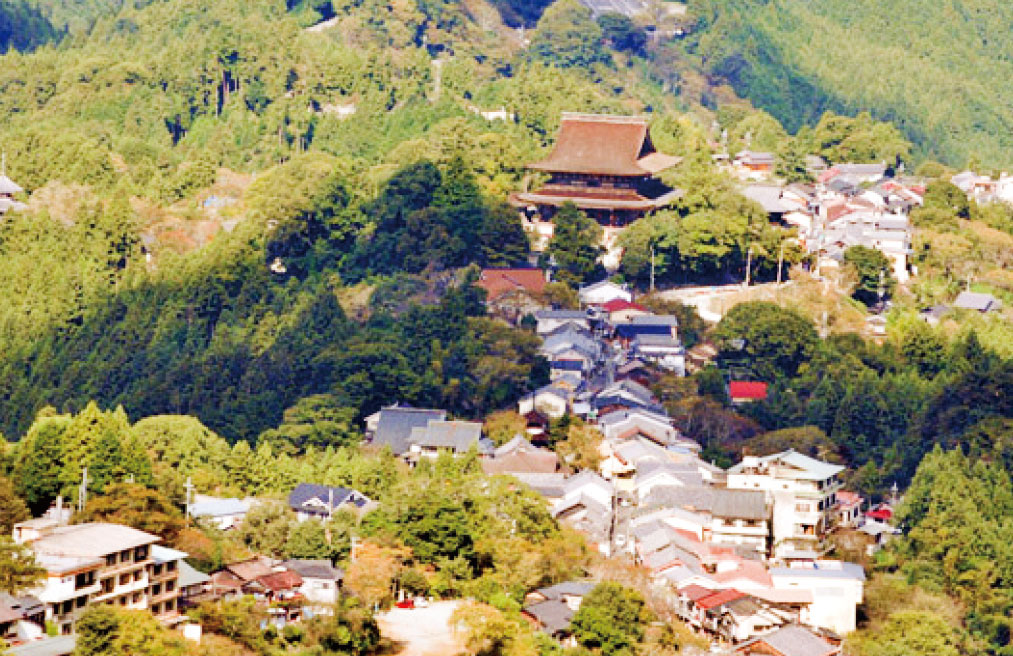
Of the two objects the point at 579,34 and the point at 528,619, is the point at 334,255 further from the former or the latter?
the point at 579,34

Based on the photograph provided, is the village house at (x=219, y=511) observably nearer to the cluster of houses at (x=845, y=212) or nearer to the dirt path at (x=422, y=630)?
the dirt path at (x=422, y=630)

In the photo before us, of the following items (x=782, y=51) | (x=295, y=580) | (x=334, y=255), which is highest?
(x=295, y=580)

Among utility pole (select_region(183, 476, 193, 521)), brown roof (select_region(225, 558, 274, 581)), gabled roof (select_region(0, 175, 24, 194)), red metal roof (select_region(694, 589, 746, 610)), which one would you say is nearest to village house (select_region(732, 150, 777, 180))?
gabled roof (select_region(0, 175, 24, 194))

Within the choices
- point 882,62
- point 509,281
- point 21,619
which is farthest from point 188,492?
point 882,62

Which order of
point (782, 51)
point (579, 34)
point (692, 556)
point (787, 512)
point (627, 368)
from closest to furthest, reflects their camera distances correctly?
point (692, 556) → point (787, 512) → point (627, 368) → point (579, 34) → point (782, 51)

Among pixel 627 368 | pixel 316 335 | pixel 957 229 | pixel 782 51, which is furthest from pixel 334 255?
pixel 782 51

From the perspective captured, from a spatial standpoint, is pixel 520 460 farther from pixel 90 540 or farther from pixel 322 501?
pixel 90 540

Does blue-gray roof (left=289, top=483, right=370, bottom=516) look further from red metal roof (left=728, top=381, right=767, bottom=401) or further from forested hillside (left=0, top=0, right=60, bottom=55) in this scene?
forested hillside (left=0, top=0, right=60, bottom=55)
